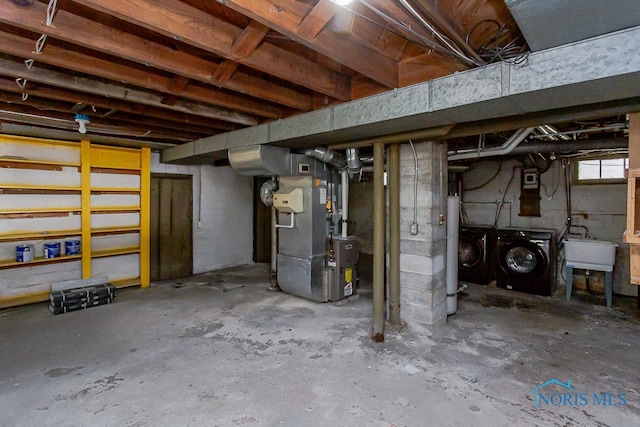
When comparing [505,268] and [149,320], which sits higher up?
[505,268]

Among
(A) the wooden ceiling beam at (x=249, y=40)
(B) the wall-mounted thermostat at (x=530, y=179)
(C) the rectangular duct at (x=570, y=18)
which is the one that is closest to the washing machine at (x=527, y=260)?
(B) the wall-mounted thermostat at (x=530, y=179)

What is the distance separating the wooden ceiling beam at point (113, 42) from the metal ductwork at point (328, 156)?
135 centimetres

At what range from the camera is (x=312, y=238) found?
4145 mm

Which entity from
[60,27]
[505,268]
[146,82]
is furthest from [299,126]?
[505,268]

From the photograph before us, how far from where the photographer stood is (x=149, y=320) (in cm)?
352

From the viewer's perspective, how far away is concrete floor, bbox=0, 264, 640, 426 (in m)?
2.02

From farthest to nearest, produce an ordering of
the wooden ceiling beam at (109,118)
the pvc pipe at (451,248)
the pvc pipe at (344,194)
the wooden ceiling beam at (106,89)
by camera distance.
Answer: the pvc pipe at (344,194) → the pvc pipe at (451,248) → the wooden ceiling beam at (109,118) → the wooden ceiling beam at (106,89)

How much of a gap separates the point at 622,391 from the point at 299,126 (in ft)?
10.4

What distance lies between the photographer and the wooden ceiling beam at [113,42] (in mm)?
1554

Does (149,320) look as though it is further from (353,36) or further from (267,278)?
(353,36)

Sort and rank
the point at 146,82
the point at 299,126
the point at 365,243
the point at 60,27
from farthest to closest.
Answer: the point at 365,243 < the point at 299,126 < the point at 146,82 < the point at 60,27

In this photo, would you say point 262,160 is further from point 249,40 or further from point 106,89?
point 249,40

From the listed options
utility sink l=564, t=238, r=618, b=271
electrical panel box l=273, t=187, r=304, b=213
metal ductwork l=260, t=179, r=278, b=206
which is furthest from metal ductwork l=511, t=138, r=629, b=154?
metal ductwork l=260, t=179, r=278, b=206

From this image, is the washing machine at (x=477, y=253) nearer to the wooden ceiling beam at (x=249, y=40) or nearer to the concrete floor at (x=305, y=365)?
the concrete floor at (x=305, y=365)
